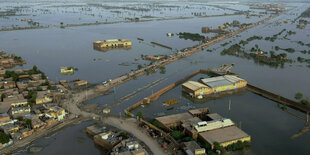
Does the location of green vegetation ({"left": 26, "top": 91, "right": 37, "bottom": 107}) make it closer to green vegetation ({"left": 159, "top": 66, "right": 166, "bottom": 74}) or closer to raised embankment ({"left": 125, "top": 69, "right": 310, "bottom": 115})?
raised embankment ({"left": 125, "top": 69, "right": 310, "bottom": 115})

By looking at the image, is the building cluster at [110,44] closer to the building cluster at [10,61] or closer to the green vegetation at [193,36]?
the building cluster at [10,61]

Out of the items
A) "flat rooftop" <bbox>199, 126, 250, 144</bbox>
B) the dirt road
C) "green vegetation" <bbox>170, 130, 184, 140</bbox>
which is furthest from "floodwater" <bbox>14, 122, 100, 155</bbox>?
"flat rooftop" <bbox>199, 126, 250, 144</bbox>

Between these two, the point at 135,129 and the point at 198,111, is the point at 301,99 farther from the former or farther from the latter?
the point at 135,129

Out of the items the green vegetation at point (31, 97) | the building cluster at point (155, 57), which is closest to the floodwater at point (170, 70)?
the building cluster at point (155, 57)

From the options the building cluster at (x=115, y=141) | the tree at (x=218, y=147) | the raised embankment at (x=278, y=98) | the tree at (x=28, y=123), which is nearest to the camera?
the building cluster at (x=115, y=141)

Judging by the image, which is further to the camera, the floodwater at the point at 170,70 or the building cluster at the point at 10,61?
the building cluster at the point at 10,61

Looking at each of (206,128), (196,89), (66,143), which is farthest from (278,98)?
(66,143)
